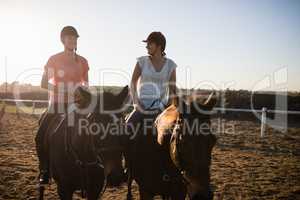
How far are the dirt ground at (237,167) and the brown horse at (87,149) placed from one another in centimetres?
208

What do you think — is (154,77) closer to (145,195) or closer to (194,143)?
(145,195)

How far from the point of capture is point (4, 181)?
7.22 metres

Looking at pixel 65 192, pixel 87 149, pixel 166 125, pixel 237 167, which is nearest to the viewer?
pixel 166 125

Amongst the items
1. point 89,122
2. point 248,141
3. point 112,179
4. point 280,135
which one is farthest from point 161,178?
point 280,135

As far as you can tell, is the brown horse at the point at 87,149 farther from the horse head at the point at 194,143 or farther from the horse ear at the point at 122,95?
the horse head at the point at 194,143

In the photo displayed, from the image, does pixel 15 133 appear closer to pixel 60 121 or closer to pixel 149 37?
pixel 60 121

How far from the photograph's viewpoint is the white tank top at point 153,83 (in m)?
5.05

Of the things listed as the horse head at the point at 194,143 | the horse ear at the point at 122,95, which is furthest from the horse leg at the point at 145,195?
the horse ear at the point at 122,95

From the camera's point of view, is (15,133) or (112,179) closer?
(112,179)

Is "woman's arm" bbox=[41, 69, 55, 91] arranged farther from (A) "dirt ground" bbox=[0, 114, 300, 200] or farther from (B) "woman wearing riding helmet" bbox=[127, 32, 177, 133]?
(A) "dirt ground" bbox=[0, 114, 300, 200]

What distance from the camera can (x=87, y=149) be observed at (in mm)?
3902

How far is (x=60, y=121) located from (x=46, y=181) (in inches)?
49.4

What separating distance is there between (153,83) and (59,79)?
64.9 inches

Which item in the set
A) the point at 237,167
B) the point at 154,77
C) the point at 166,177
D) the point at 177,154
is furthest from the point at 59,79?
the point at 237,167
